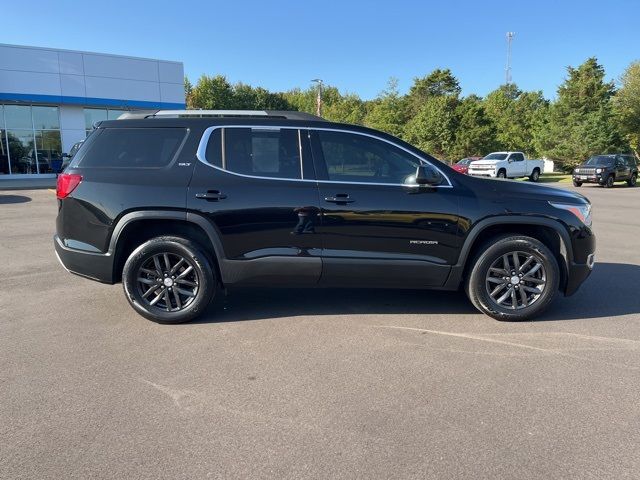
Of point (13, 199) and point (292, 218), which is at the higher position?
point (292, 218)

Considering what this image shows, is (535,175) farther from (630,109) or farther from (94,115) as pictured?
(94,115)

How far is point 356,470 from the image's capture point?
2.56 metres

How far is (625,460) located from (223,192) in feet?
11.8

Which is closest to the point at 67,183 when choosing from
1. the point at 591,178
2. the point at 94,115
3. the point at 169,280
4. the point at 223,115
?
the point at 169,280

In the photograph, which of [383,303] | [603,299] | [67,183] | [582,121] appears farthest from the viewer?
[582,121]

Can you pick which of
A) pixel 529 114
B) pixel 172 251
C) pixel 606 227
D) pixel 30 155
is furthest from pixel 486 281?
pixel 529 114

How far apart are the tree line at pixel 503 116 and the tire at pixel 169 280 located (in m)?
40.4

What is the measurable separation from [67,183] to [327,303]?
2901 mm

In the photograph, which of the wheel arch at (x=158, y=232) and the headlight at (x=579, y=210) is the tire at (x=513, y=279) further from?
the wheel arch at (x=158, y=232)

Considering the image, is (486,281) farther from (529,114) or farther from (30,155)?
(529,114)

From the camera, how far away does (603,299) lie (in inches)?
217

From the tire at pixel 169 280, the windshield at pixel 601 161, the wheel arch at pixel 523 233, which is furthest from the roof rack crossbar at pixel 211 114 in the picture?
the windshield at pixel 601 161

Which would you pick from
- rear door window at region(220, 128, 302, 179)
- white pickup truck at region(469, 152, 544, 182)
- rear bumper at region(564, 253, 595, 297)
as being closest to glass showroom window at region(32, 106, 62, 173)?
white pickup truck at region(469, 152, 544, 182)

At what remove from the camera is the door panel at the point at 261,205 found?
4.49 metres
